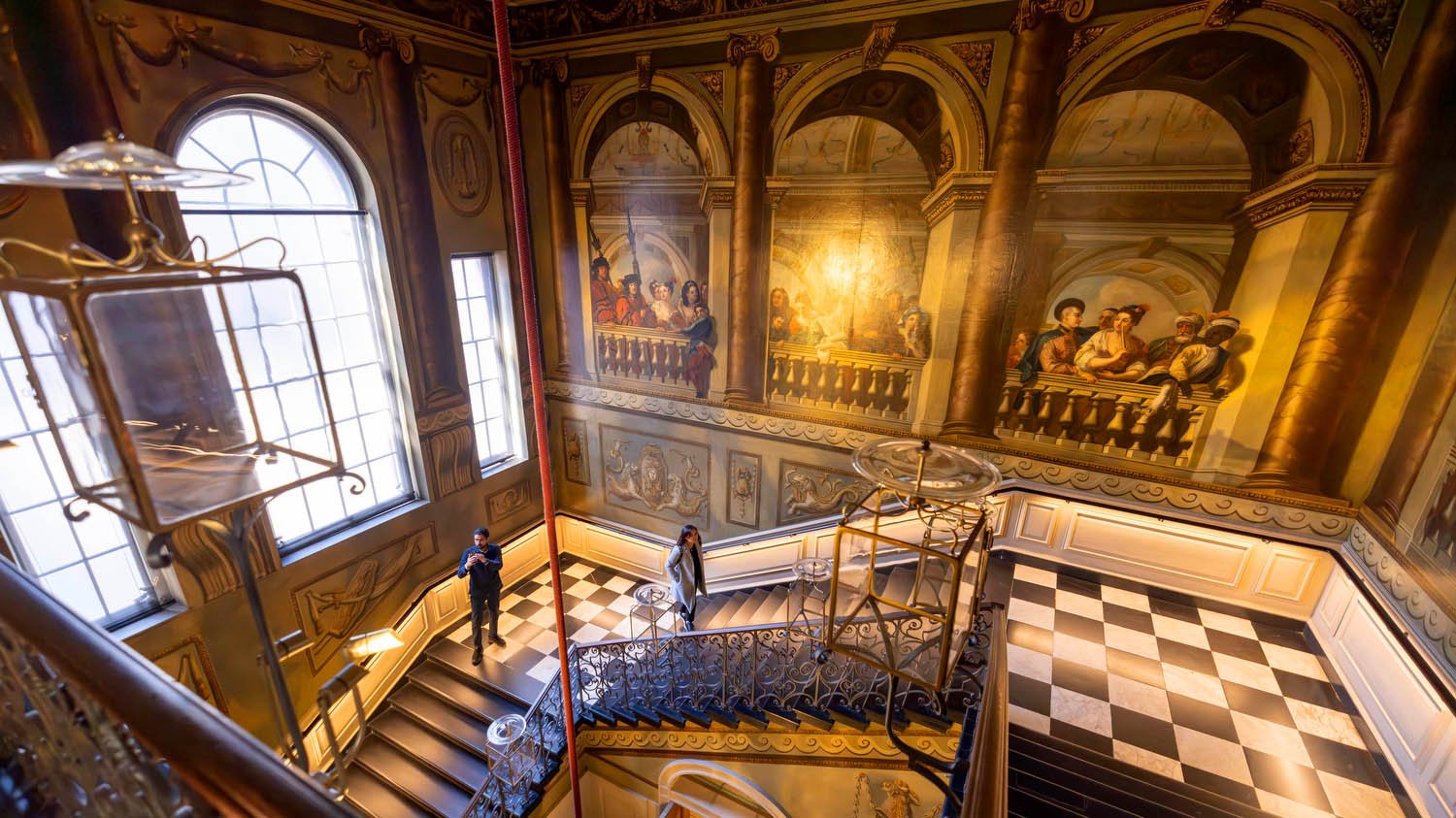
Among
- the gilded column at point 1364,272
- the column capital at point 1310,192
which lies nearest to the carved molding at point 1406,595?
the gilded column at point 1364,272

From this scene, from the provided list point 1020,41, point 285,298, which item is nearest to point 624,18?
point 1020,41

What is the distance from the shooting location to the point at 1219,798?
3154 mm

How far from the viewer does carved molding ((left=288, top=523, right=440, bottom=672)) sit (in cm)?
539

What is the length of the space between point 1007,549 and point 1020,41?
4.32 metres

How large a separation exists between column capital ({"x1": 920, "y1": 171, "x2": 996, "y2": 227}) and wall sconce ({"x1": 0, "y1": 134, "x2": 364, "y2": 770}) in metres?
4.73

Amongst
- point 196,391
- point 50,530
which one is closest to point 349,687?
point 196,391

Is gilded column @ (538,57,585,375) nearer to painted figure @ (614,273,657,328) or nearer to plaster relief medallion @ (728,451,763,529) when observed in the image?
painted figure @ (614,273,657,328)

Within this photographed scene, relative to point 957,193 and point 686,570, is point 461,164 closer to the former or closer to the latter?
point 686,570

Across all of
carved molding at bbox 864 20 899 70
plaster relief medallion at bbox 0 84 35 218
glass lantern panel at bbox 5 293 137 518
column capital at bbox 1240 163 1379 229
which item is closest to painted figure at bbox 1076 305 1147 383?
column capital at bbox 1240 163 1379 229

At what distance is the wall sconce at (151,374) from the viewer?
1270 mm

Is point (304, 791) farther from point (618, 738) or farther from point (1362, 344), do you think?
point (1362, 344)

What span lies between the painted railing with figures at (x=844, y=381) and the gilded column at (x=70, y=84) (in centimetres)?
Answer: 524

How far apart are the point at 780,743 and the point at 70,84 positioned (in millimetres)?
6523

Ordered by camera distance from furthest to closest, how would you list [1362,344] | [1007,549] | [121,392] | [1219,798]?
[1007,549]
[1362,344]
[1219,798]
[121,392]
